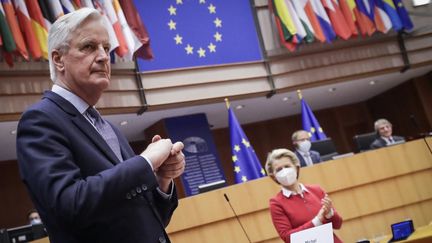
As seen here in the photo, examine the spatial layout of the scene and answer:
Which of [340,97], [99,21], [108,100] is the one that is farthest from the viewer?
[340,97]

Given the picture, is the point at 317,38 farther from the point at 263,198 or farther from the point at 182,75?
the point at 263,198

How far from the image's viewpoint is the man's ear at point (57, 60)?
4.79ft

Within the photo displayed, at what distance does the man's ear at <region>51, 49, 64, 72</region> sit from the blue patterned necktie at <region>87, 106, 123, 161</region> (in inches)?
5.7

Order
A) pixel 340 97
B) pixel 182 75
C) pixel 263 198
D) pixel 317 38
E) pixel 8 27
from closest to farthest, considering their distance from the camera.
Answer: pixel 263 198 < pixel 8 27 < pixel 182 75 < pixel 317 38 < pixel 340 97

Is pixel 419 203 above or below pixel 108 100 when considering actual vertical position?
below

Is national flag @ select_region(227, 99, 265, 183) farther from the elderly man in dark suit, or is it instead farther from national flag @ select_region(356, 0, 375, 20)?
the elderly man in dark suit

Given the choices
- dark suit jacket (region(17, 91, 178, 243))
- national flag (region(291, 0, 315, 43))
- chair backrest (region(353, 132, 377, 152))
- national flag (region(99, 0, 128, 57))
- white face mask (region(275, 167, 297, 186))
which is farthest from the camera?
national flag (region(291, 0, 315, 43))

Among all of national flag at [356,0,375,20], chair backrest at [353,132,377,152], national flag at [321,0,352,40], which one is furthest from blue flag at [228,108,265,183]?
national flag at [356,0,375,20]

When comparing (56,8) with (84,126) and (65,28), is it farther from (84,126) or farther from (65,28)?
(84,126)

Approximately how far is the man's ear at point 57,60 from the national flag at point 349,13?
30.6ft

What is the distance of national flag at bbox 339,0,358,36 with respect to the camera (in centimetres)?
1012

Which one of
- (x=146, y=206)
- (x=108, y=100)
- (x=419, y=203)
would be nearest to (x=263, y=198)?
(x=419, y=203)

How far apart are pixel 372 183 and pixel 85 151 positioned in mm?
5207

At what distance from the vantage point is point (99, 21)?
148cm
